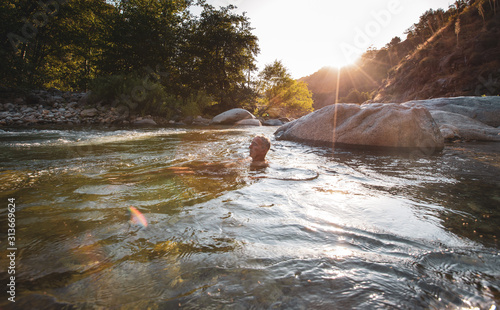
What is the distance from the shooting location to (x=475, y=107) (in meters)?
7.92

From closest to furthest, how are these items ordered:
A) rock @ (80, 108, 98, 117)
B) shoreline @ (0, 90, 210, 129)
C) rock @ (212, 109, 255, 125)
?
shoreline @ (0, 90, 210, 129) → rock @ (80, 108, 98, 117) → rock @ (212, 109, 255, 125)

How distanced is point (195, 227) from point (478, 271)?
151cm

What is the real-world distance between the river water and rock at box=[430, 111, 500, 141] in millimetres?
4438

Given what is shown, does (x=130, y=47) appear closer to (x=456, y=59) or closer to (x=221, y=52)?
(x=221, y=52)

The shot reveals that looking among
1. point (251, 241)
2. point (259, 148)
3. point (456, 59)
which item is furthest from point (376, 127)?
point (456, 59)

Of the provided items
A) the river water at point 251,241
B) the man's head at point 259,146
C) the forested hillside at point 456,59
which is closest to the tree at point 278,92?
the forested hillside at point 456,59

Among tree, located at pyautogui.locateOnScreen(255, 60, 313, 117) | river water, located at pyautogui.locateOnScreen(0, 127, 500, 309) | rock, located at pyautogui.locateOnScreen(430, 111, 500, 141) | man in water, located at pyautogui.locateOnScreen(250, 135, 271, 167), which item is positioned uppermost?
tree, located at pyautogui.locateOnScreen(255, 60, 313, 117)

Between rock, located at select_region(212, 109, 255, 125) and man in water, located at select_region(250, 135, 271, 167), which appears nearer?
man in water, located at select_region(250, 135, 271, 167)

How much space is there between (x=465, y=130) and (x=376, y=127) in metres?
3.48

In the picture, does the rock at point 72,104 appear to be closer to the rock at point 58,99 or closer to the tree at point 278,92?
the rock at point 58,99

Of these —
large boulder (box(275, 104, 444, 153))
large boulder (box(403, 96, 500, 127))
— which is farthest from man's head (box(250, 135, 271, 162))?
large boulder (box(403, 96, 500, 127))

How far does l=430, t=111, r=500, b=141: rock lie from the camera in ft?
20.5

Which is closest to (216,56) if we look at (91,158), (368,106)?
(368,106)

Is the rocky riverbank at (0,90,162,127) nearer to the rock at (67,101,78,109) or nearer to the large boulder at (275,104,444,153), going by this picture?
the rock at (67,101,78,109)
